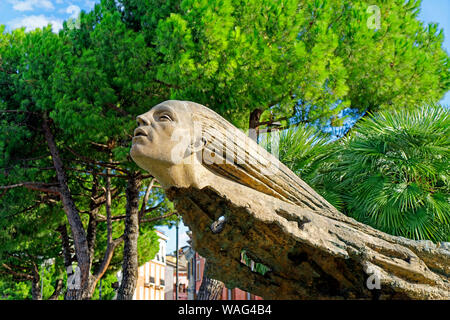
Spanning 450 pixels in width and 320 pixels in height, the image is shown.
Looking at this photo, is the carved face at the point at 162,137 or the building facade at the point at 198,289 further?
the building facade at the point at 198,289

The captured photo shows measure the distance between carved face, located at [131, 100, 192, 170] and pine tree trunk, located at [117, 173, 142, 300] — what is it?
9742 mm

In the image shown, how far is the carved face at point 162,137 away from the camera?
7.95ft

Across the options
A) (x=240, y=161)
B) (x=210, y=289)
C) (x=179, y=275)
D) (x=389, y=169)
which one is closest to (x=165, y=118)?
(x=240, y=161)

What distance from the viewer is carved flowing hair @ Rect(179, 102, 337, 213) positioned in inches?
103

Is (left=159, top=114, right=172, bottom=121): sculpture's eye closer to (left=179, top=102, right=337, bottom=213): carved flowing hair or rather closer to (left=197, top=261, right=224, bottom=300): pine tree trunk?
(left=179, top=102, right=337, bottom=213): carved flowing hair

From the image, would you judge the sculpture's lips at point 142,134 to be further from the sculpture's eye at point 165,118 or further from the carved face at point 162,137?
the sculpture's eye at point 165,118

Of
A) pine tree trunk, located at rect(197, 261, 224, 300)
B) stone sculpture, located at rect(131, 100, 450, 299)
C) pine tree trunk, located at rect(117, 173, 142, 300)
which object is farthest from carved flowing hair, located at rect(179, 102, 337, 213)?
pine tree trunk, located at rect(117, 173, 142, 300)

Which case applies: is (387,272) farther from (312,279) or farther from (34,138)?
(34,138)

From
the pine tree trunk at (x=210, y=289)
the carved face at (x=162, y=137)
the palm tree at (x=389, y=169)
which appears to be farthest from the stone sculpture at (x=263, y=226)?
the pine tree trunk at (x=210, y=289)

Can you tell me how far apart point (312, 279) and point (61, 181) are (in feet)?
34.7

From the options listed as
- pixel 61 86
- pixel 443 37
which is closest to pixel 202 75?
pixel 61 86
